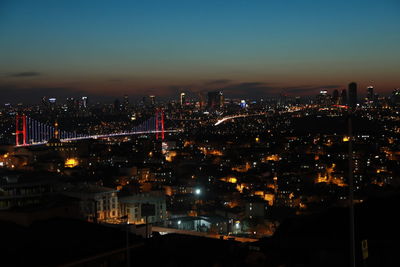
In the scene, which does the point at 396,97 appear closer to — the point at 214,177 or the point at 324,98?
the point at 324,98

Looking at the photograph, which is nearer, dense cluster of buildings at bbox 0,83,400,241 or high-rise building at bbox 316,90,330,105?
dense cluster of buildings at bbox 0,83,400,241

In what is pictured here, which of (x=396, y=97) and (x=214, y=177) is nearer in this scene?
(x=214, y=177)

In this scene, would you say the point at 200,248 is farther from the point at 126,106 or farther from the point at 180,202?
the point at 126,106

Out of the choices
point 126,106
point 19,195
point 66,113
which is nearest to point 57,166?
point 19,195

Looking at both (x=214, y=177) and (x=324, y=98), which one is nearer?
(x=214, y=177)

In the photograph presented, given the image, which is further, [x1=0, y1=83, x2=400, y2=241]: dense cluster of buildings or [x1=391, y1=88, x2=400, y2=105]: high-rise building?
[x1=391, y1=88, x2=400, y2=105]: high-rise building

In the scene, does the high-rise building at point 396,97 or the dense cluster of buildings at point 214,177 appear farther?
the high-rise building at point 396,97

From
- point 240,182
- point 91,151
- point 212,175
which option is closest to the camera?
point 240,182

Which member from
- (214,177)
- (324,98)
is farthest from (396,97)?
(214,177)

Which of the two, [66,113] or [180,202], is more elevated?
[66,113]

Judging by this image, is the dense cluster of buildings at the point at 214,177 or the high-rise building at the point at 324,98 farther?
the high-rise building at the point at 324,98

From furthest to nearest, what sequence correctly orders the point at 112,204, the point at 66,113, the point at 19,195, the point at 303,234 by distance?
the point at 66,113 → the point at 112,204 → the point at 19,195 → the point at 303,234
